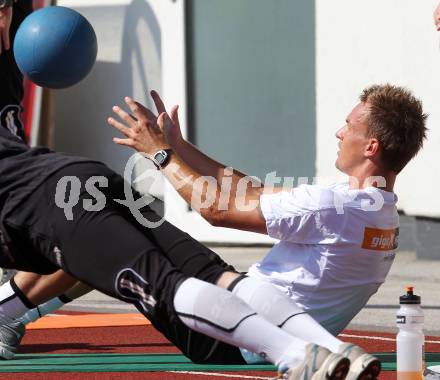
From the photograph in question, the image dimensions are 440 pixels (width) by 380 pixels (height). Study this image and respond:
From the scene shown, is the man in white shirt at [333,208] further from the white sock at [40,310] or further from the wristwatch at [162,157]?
the white sock at [40,310]

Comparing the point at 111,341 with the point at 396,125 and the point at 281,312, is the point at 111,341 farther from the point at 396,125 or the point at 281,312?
the point at 281,312

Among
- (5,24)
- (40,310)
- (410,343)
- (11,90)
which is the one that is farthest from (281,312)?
(11,90)

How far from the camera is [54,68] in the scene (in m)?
7.37

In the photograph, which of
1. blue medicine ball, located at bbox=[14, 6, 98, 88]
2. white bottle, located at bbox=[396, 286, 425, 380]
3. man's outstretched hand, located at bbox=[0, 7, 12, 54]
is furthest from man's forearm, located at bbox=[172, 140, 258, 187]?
man's outstretched hand, located at bbox=[0, 7, 12, 54]

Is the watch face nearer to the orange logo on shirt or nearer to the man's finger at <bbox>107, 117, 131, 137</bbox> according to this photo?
the man's finger at <bbox>107, 117, 131, 137</bbox>

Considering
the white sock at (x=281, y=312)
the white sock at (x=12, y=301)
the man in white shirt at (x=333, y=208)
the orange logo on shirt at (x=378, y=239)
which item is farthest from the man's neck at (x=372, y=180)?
the white sock at (x=12, y=301)

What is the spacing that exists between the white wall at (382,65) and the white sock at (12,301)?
6612 millimetres

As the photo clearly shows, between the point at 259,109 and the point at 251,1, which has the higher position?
the point at 251,1

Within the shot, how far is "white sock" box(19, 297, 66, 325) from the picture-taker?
7242 millimetres

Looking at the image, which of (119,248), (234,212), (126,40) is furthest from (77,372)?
(126,40)

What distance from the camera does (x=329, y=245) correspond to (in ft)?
17.5

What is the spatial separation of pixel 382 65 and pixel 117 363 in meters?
7.04

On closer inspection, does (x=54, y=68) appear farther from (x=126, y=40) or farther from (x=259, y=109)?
(x=126, y=40)

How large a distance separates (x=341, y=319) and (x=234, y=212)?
2.23 feet
